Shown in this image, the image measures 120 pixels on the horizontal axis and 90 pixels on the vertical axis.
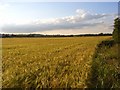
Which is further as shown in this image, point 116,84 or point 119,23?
point 119,23

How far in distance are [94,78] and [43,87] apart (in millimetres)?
2200

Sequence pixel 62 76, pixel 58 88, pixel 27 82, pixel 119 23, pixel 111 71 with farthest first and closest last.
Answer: pixel 119 23 → pixel 111 71 → pixel 62 76 → pixel 27 82 → pixel 58 88

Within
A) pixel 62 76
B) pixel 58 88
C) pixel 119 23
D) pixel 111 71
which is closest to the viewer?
pixel 58 88

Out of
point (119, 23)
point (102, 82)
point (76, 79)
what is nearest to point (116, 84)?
point (102, 82)

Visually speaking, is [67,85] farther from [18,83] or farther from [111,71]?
[111,71]

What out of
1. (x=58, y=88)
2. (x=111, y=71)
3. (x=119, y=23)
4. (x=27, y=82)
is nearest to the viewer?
(x=58, y=88)

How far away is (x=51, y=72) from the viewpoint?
32.4 feet

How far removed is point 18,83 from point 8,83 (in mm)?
315

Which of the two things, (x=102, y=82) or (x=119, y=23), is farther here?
(x=119, y=23)

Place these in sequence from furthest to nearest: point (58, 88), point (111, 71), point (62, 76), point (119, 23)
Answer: point (119, 23) < point (111, 71) < point (62, 76) < point (58, 88)

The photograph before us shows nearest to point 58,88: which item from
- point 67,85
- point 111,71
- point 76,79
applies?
point 67,85

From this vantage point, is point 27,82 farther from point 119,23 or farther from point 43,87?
point 119,23

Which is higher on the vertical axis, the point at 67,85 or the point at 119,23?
the point at 119,23

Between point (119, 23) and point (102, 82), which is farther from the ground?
point (119, 23)
